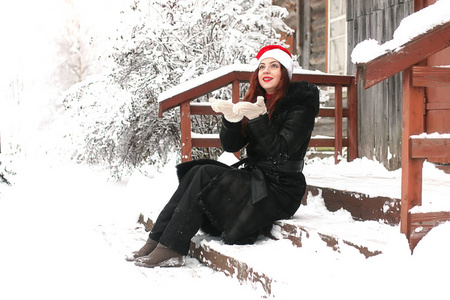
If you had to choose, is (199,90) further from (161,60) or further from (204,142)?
(161,60)

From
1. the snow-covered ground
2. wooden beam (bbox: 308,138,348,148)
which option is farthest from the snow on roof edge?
wooden beam (bbox: 308,138,348,148)

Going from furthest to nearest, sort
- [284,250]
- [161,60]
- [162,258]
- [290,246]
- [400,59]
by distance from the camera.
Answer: [161,60], [162,258], [290,246], [284,250], [400,59]

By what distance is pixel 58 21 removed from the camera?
67.1 feet

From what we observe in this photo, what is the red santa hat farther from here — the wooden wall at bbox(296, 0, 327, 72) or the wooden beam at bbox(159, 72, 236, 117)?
the wooden wall at bbox(296, 0, 327, 72)

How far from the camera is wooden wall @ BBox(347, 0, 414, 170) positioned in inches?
207

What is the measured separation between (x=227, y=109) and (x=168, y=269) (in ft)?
3.53

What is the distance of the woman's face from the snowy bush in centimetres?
318

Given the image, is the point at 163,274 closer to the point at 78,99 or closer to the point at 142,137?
the point at 142,137

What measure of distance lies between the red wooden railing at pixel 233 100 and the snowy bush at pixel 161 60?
5.13 ft

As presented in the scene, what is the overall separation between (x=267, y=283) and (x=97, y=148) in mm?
5415

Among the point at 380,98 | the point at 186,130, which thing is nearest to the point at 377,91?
the point at 380,98

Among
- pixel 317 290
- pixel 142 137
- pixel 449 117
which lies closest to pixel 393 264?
pixel 317 290

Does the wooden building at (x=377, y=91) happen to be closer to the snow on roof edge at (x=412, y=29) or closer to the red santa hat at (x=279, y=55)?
the red santa hat at (x=279, y=55)

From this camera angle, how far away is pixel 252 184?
3.18 m
